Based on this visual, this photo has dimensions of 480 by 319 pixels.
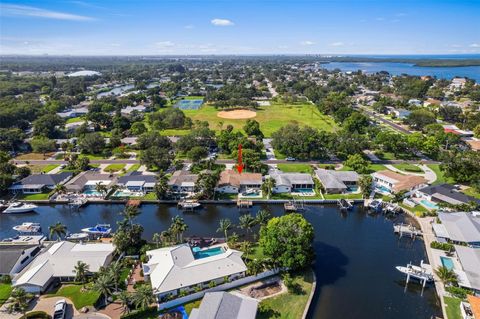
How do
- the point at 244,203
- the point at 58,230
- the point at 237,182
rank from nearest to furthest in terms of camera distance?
the point at 58,230 → the point at 244,203 → the point at 237,182

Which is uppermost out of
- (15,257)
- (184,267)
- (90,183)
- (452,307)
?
(184,267)

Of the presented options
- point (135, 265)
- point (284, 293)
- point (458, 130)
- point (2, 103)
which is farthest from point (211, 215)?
point (2, 103)

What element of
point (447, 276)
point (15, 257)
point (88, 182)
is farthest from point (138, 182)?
point (447, 276)

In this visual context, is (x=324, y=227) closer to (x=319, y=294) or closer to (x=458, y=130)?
(x=319, y=294)

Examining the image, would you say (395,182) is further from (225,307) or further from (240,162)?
(225,307)

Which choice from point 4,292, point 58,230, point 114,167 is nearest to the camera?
point 4,292

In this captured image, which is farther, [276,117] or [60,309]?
[276,117]

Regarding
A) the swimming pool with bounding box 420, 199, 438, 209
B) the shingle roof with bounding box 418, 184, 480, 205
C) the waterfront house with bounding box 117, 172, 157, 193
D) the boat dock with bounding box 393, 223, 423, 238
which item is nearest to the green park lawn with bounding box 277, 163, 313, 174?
the swimming pool with bounding box 420, 199, 438, 209

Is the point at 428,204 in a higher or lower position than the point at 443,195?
lower
